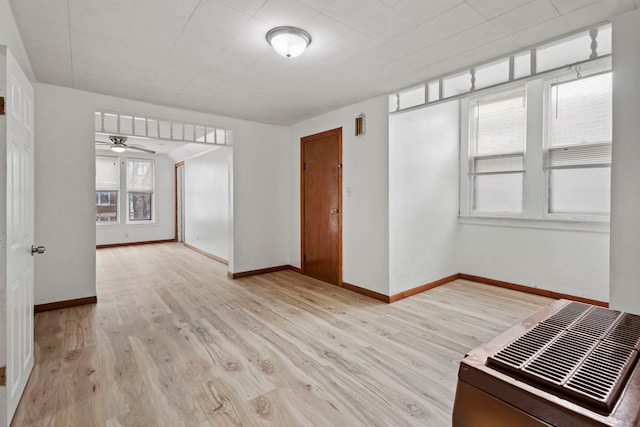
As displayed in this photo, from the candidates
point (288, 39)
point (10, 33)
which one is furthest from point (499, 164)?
point (10, 33)

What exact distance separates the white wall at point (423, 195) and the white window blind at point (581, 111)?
3.94 feet

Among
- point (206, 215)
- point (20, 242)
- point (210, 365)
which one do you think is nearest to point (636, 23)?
point (210, 365)

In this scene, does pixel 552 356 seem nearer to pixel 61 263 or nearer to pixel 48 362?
pixel 48 362

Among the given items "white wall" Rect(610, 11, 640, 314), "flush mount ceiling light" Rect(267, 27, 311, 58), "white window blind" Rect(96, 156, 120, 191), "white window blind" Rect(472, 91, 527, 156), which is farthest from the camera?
"white window blind" Rect(96, 156, 120, 191)

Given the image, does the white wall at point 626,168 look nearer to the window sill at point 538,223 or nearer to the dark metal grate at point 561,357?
the dark metal grate at point 561,357

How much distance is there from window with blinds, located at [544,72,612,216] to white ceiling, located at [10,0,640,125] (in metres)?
1.74

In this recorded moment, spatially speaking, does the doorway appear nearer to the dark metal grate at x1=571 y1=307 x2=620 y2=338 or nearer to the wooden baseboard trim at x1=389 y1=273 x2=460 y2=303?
the wooden baseboard trim at x1=389 y1=273 x2=460 y2=303

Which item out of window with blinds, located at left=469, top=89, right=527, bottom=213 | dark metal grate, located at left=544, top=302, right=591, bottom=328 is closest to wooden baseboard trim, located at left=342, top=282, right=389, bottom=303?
window with blinds, located at left=469, top=89, right=527, bottom=213

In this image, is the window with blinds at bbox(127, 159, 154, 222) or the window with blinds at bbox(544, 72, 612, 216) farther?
the window with blinds at bbox(127, 159, 154, 222)

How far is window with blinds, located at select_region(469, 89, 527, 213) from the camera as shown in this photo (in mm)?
4098

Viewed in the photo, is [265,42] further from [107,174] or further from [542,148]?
[107,174]

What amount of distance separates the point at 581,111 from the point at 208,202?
643 centimetres

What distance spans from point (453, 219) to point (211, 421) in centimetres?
402

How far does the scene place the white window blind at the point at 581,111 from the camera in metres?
3.40
